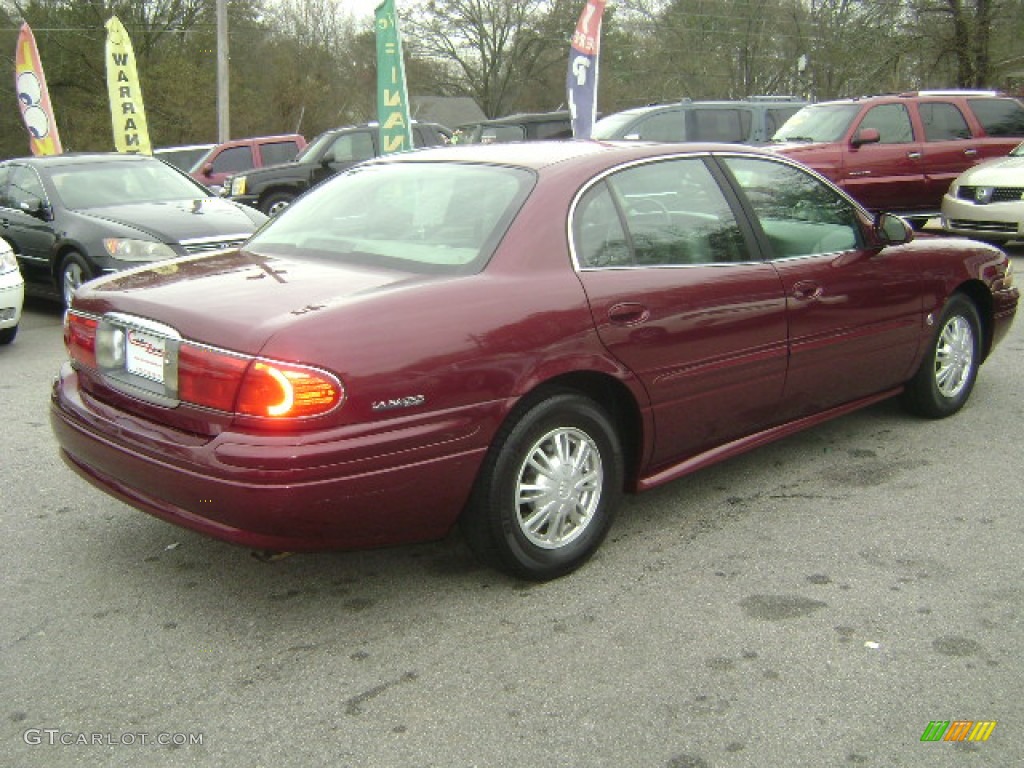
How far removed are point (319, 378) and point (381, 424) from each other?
23 centimetres

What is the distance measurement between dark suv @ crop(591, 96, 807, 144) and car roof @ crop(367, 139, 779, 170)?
30.4 feet

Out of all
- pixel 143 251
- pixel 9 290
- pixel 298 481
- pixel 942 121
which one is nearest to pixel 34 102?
pixel 143 251

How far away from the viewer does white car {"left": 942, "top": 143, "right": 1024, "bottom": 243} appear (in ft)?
37.0

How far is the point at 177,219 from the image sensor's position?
351 inches

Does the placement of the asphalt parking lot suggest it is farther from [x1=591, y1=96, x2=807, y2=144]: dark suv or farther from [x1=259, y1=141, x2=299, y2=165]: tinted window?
[x1=259, y1=141, x2=299, y2=165]: tinted window

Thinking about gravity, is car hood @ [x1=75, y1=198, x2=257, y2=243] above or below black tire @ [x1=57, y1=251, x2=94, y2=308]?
above

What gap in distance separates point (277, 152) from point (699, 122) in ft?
29.1

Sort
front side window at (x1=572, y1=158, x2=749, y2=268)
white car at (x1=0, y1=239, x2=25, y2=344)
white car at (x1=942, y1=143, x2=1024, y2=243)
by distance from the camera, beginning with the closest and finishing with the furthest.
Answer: front side window at (x1=572, y1=158, x2=749, y2=268) < white car at (x1=0, y1=239, x2=25, y2=344) < white car at (x1=942, y1=143, x2=1024, y2=243)

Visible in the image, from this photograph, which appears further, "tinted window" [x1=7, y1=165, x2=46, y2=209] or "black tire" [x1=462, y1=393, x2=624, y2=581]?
"tinted window" [x1=7, y1=165, x2=46, y2=209]

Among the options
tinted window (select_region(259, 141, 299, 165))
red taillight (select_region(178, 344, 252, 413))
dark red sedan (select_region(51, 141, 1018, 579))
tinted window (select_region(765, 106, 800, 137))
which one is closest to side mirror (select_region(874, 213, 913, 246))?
dark red sedan (select_region(51, 141, 1018, 579))

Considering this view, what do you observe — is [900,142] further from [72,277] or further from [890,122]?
[72,277]

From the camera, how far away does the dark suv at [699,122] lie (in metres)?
13.8

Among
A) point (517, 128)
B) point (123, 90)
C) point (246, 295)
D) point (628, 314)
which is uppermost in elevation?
point (123, 90)

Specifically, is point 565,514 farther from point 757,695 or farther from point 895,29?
point 895,29
